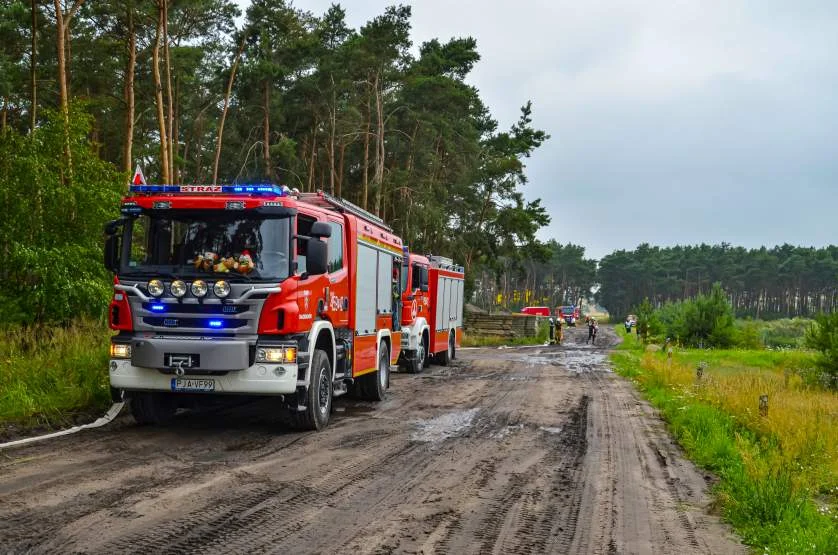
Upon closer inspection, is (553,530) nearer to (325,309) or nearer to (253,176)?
(325,309)

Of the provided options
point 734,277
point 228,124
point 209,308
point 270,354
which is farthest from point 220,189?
point 734,277

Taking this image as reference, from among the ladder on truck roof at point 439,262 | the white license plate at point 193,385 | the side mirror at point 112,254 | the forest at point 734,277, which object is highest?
the forest at point 734,277

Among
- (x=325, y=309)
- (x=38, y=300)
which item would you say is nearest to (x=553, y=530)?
(x=325, y=309)

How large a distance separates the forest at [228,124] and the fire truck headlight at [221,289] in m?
5.82

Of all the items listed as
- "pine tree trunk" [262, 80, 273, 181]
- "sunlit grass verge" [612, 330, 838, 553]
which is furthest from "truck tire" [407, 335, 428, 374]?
"pine tree trunk" [262, 80, 273, 181]

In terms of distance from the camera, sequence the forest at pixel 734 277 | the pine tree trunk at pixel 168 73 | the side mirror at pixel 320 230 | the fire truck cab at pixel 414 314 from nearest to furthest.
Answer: the side mirror at pixel 320 230 → the fire truck cab at pixel 414 314 → the pine tree trunk at pixel 168 73 → the forest at pixel 734 277

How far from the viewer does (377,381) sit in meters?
13.3

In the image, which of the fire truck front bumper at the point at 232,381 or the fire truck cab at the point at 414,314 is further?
the fire truck cab at the point at 414,314

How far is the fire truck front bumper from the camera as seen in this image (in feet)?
28.9

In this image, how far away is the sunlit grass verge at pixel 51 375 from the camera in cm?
955

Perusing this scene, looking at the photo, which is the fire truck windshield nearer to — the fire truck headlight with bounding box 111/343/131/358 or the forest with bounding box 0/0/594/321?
the fire truck headlight with bounding box 111/343/131/358

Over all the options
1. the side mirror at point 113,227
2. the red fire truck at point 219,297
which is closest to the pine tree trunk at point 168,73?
the side mirror at point 113,227

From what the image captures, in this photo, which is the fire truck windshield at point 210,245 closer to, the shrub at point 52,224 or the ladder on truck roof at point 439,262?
the shrub at point 52,224

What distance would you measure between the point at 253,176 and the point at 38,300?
2596 cm
